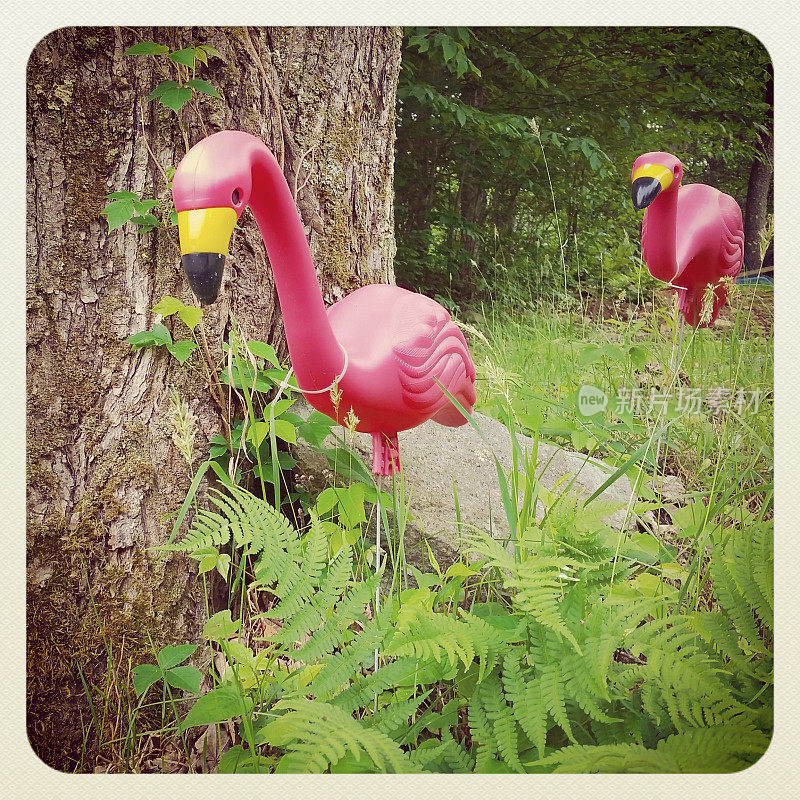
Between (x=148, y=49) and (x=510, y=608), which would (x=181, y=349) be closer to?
(x=148, y=49)

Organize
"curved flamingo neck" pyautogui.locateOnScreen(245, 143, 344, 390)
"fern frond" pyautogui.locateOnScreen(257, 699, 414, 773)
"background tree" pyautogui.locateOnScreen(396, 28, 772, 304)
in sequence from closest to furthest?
"fern frond" pyautogui.locateOnScreen(257, 699, 414, 773)
"curved flamingo neck" pyautogui.locateOnScreen(245, 143, 344, 390)
"background tree" pyautogui.locateOnScreen(396, 28, 772, 304)

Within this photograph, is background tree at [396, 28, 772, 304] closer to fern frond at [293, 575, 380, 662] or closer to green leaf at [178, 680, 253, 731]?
fern frond at [293, 575, 380, 662]

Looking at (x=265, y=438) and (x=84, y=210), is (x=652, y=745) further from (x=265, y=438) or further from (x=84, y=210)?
(x=84, y=210)

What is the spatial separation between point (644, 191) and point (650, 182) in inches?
0.6

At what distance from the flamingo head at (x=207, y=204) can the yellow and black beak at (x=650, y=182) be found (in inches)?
21.2

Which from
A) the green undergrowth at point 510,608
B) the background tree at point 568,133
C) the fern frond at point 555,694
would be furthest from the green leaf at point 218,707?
the background tree at point 568,133

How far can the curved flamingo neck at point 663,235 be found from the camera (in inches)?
39.7

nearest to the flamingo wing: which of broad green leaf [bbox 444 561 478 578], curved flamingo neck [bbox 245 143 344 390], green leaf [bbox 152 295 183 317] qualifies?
curved flamingo neck [bbox 245 143 344 390]

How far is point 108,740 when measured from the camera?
0.98 metres

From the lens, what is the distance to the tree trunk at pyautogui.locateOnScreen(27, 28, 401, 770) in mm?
985

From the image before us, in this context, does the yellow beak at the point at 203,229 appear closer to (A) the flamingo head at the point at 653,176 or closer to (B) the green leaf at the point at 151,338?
(B) the green leaf at the point at 151,338

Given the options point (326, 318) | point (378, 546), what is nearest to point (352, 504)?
point (378, 546)

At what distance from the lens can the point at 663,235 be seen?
1015 millimetres

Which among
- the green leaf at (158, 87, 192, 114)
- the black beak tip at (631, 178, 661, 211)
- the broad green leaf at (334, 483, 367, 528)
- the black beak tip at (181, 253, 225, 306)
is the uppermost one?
the green leaf at (158, 87, 192, 114)
